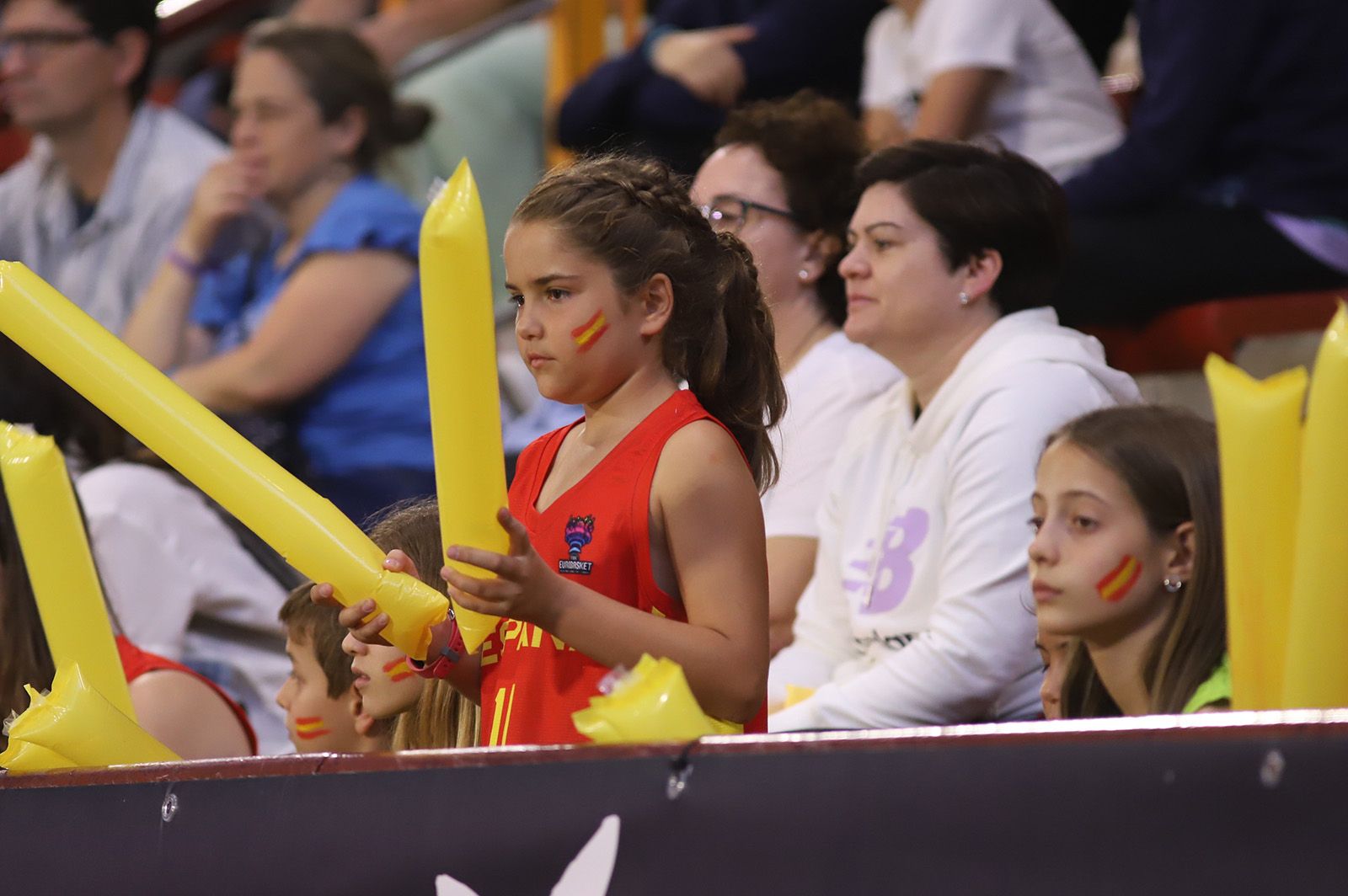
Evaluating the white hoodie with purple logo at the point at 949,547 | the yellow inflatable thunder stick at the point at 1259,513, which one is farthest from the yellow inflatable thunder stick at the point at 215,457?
the white hoodie with purple logo at the point at 949,547

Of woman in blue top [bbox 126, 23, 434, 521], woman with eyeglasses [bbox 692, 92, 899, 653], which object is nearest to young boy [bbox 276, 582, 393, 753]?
woman with eyeglasses [bbox 692, 92, 899, 653]

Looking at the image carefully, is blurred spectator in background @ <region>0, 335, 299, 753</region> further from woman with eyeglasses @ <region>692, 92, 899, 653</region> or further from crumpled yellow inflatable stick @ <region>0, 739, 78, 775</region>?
crumpled yellow inflatable stick @ <region>0, 739, 78, 775</region>

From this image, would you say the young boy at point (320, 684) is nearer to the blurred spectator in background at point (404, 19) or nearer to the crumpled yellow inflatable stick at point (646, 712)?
the crumpled yellow inflatable stick at point (646, 712)

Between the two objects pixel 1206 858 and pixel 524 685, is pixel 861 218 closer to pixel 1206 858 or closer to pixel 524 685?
pixel 524 685

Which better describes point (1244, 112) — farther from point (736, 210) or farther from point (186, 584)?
point (186, 584)

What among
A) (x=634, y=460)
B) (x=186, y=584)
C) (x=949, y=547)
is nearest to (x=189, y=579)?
(x=186, y=584)

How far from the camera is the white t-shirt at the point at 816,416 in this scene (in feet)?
8.59

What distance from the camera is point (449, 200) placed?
110cm

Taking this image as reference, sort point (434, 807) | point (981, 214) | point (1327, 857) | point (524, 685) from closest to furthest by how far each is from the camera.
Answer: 1. point (1327, 857)
2. point (434, 807)
3. point (524, 685)
4. point (981, 214)

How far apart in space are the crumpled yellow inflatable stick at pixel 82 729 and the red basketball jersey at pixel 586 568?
0.28 metres

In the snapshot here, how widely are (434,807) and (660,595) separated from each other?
40 centimetres

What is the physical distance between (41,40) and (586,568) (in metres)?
3.11

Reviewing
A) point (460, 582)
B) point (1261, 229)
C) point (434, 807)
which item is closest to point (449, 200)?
point (460, 582)

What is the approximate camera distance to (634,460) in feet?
4.77
